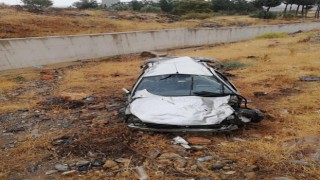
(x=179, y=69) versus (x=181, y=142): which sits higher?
(x=179, y=69)

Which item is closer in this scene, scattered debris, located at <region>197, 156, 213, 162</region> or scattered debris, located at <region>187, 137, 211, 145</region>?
scattered debris, located at <region>197, 156, 213, 162</region>

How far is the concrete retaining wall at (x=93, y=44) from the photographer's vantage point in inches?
616

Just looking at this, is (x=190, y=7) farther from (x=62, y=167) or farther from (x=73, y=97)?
(x=62, y=167)

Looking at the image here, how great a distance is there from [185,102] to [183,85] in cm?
68

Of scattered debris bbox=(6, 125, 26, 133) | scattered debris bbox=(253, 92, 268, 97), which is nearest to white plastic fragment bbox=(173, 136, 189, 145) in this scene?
scattered debris bbox=(6, 125, 26, 133)

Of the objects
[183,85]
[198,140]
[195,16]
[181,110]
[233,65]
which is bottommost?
[195,16]

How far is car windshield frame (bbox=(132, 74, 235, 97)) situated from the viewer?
7248mm

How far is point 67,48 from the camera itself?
18234 millimetres

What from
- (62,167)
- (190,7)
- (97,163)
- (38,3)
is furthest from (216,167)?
(190,7)

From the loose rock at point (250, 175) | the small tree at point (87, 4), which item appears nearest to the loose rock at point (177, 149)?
the loose rock at point (250, 175)

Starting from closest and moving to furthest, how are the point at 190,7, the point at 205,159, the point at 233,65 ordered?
the point at 205,159 < the point at 233,65 < the point at 190,7

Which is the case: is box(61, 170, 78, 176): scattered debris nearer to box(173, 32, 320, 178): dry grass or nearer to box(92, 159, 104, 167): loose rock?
box(92, 159, 104, 167): loose rock

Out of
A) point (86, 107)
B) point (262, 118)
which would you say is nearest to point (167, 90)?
point (262, 118)

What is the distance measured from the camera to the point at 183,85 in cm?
745
